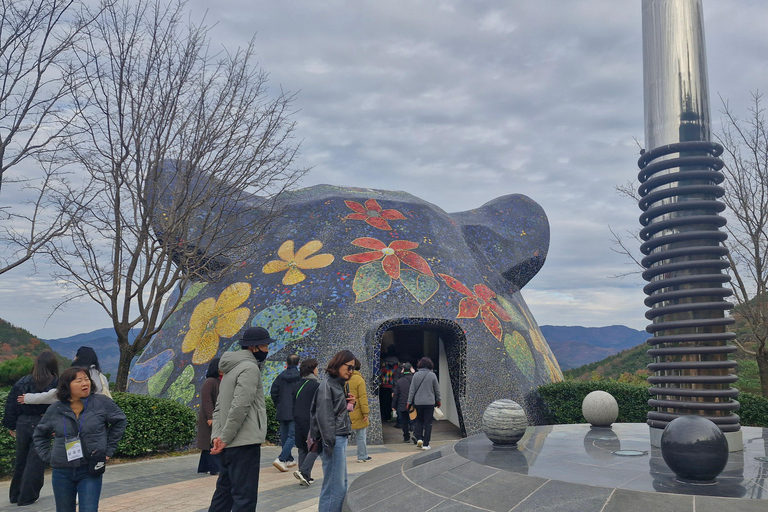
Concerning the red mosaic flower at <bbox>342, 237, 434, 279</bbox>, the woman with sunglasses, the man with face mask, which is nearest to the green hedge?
the red mosaic flower at <bbox>342, 237, 434, 279</bbox>

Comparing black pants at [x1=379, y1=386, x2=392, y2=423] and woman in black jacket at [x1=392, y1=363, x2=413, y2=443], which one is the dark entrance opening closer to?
woman in black jacket at [x1=392, y1=363, x2=413, y2=443]

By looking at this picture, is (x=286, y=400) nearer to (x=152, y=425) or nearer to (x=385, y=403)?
(x=152, y=425)

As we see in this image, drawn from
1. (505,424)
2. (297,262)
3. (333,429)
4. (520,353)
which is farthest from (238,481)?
(520,353)

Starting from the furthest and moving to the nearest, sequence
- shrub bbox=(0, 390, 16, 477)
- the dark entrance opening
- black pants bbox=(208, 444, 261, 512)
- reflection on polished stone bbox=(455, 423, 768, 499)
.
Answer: the dark entrance opening < shrub bbox=(0, 390, 16, 477) < black pants bbox=(208, 444, 261, 512) < reflection on polished stone bbox=(455, 423, 768, 499)

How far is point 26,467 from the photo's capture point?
688cm

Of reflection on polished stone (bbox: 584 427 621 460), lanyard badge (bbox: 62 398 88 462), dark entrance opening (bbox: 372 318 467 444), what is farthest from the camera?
dark entrance opening (bbox: 372 318 467 444)

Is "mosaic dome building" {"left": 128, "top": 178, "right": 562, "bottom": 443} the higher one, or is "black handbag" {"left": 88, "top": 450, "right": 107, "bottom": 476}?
"mosaic dome building" {"left": 128, "top": 178, "right": 562, "bottom": 443}

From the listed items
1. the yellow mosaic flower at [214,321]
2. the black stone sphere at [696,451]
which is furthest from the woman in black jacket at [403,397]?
the black stone sphere at [696,451]

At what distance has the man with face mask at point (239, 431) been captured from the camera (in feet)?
16.4

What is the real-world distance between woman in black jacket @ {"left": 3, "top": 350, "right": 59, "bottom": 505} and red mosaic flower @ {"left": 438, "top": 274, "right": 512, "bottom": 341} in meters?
9.44

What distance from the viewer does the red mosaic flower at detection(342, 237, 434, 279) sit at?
15027 mm

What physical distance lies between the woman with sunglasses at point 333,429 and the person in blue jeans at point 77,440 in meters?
1.79

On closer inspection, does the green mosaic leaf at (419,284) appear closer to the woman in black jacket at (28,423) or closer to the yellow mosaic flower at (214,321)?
the yellow mosaic flower at (214,321)

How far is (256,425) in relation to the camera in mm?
5141
